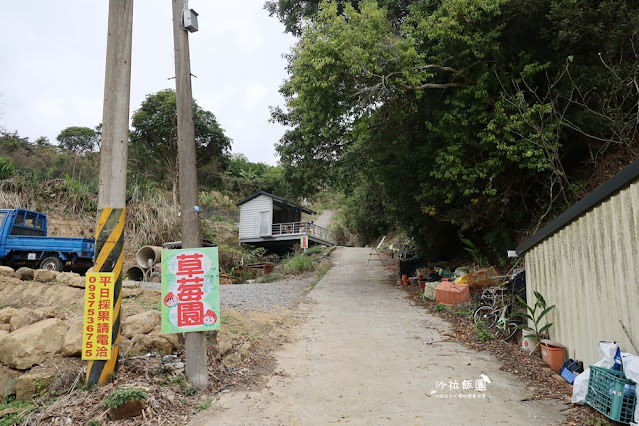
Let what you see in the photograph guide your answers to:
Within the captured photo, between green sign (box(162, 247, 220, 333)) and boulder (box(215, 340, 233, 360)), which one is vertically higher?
green sign (box(162, 247, 220, 333))

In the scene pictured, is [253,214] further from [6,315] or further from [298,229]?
[6,315]

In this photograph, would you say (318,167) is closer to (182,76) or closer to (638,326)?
(182,76)

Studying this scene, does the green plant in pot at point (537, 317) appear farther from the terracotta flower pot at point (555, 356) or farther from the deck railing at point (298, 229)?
the deck railing at point (298, 229)

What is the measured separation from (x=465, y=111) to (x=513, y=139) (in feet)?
4.11

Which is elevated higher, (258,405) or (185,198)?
(185,198)

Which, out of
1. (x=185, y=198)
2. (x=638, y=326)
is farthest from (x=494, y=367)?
(x=185, y=198)

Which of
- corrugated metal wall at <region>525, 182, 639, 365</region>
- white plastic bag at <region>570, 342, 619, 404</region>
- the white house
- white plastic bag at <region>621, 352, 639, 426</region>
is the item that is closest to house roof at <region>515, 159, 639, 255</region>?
corrugated metal wall at <region>525, 182, 639, 365</region>

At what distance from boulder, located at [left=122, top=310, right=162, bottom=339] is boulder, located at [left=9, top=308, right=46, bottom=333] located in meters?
1.12

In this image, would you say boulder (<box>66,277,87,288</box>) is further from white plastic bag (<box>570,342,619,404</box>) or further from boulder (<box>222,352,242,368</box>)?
white plastic bag (<box>570,342,619,404</box>)

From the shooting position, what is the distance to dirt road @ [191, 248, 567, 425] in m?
3.78

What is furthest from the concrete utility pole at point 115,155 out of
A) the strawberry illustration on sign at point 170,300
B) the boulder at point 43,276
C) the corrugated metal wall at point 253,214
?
the corrugated metal wall at point 253,214

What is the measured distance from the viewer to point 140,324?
5.02m

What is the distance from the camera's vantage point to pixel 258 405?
397cm

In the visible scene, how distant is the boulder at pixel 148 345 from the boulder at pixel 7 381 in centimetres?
107
